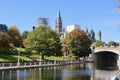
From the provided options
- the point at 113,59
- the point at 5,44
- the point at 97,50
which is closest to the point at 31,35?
the point at 5,44

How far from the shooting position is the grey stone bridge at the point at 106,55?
150 metres

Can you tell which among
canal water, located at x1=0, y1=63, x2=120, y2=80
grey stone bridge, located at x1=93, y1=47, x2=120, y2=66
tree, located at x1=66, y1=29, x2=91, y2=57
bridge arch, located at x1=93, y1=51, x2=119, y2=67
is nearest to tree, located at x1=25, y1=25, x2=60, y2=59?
tree, located at x1=66, y1=29, x2=91, y2=57

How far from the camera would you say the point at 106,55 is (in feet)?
596

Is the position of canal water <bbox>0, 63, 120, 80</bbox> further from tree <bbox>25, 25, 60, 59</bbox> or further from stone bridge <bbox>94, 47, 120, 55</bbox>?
stone bridge <bbox>94, 47, 120, 55</bbox>

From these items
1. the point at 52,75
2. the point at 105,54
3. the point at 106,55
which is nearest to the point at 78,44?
the point at 105,54

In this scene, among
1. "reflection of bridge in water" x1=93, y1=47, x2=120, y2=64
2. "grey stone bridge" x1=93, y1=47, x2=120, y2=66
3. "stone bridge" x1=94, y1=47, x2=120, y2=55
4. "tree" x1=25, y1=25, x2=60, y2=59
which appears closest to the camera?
"tree" x1=25, y1=25, x2=60, y2=59

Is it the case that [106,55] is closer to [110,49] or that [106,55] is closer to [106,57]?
[106,57]

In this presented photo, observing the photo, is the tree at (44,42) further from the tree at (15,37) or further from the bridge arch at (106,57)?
the bridge arch at (106,57)

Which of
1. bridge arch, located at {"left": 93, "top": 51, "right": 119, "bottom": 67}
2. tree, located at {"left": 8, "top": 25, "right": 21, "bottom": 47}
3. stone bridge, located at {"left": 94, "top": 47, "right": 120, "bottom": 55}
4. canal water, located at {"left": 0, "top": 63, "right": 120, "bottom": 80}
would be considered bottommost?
canal water, located at {"left": 0, "top": 63, "right": 120, "bottom": 80}

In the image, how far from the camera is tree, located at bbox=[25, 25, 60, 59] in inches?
4557

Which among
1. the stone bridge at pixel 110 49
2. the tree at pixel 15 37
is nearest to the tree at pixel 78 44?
the stone bridge at pixel 110 49

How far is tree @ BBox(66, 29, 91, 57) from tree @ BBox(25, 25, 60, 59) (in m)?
21.3

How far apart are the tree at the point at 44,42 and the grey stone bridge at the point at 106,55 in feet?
121

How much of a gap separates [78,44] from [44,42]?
2686cm
